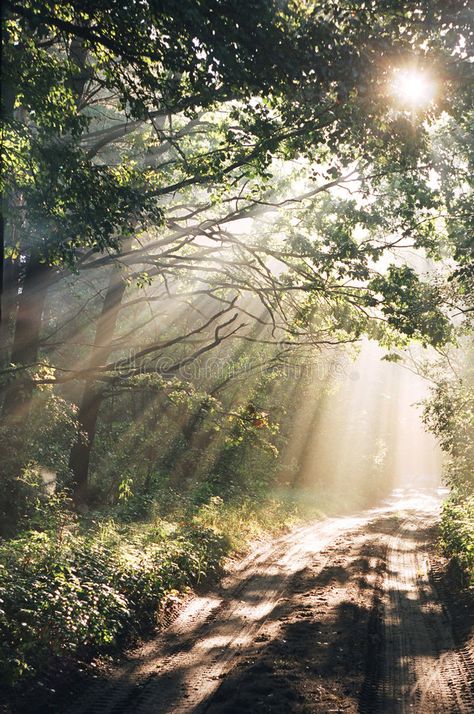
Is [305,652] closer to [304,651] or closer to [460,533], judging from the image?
[304,651]

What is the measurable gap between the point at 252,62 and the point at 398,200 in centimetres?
794

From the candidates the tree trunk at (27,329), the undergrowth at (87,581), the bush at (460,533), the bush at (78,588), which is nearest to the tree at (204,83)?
the tree trunk at (27,329)

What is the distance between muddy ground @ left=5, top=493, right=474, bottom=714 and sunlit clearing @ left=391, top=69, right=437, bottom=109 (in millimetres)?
7671

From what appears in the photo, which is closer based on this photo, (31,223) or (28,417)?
(31,223)

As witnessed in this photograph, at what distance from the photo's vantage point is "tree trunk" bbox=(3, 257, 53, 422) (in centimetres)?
1448

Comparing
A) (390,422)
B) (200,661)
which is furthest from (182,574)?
(390,422)

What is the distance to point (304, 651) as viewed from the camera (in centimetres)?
820

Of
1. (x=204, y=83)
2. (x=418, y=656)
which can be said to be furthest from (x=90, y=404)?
(x=418, y=656)

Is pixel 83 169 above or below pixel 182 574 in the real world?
above

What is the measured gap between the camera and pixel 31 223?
435 inches

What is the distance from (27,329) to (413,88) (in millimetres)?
10895

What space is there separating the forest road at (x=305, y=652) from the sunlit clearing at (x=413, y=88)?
767cm

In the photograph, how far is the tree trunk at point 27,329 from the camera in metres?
14.5

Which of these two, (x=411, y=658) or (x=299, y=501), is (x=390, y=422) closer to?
(x=299, y=501)
